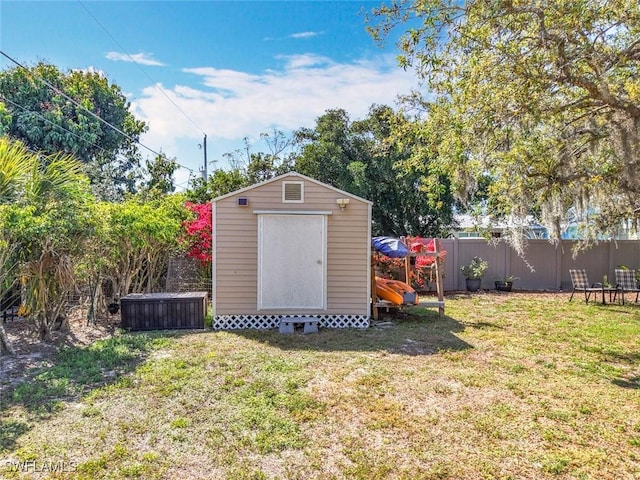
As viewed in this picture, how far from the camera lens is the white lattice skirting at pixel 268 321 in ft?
22.3

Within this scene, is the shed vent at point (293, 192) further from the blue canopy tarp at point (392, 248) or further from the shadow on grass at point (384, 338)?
the shadow on grass at point (384, 338)

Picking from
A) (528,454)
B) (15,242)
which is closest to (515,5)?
(528,454)

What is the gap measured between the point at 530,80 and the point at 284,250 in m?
4.17

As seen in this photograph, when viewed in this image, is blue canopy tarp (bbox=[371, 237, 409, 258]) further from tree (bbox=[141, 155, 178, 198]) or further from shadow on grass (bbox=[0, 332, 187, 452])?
tree (bbox=[141, 155, 178, 198])

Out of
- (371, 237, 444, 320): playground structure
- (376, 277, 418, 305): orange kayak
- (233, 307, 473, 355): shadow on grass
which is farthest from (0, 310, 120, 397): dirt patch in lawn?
(376, 277, 418, 305): orange kayak

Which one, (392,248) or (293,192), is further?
(392,248)

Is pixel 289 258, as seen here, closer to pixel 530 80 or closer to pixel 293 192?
pixel 293 192

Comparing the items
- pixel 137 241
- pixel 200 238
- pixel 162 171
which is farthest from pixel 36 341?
pixel 162 171

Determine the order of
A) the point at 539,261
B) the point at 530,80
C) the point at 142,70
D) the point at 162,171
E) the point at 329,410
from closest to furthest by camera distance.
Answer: the point at 329,410, the point at 530,80, the point at 142,70, the point at 539,261, the point at 162,171

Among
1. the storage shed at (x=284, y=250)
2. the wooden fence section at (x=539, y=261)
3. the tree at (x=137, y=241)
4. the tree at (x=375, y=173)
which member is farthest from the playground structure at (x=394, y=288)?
the tree at (x=375, y=173)

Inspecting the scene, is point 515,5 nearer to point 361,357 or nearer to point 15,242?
point 361,357

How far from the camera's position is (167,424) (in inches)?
125

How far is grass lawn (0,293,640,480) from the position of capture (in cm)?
265

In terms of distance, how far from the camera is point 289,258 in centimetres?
678
